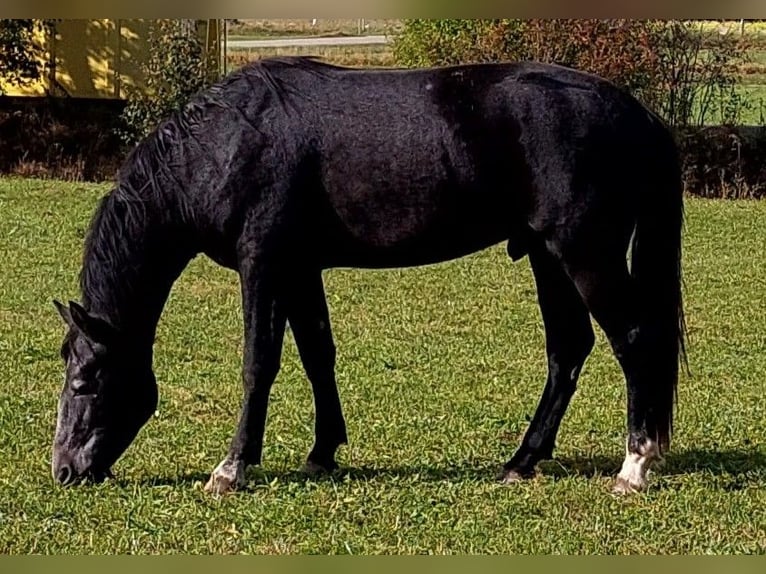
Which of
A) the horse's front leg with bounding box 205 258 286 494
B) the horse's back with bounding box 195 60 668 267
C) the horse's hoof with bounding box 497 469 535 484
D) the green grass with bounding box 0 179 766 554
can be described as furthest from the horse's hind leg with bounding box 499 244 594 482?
the horse's front leg with bounding box 205 258 286 494

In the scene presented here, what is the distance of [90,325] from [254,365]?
0.73m

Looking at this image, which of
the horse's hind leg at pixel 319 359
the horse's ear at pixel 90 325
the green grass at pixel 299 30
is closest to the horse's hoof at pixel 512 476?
the horse's hind leg at pixel 319 359

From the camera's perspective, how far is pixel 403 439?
21.4 ft

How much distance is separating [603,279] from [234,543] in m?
1.92

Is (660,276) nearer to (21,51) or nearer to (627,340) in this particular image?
(627,340)

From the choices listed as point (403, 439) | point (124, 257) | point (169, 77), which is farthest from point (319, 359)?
point (169, 77)

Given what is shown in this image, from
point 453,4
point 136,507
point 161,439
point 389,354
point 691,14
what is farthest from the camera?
point 389,354

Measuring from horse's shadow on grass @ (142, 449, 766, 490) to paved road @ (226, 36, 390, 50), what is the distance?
17.8 metres

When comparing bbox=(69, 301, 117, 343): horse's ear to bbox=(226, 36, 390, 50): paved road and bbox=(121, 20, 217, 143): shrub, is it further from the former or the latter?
bbox=(226, 36, 390, 50): paved road

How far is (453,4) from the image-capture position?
2.83 metres

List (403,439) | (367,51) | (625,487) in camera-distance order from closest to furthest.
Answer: (625,487), (403,439), (367,51)

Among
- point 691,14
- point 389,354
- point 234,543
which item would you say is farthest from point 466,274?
point 691,14

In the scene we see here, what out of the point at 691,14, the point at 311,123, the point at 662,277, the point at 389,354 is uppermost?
the point at 691,14

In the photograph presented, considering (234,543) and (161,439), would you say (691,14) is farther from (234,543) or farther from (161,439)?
(161,439)
